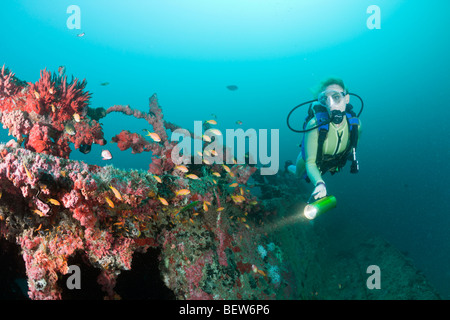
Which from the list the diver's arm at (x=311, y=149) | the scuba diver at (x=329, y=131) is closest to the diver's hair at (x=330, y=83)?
the scuba diver at (x=329, y=131)

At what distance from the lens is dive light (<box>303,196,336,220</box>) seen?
11.0ft

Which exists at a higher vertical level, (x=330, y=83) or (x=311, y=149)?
(x=330, y=83)

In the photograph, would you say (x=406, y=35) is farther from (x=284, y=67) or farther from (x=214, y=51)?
(x=214, y=51)

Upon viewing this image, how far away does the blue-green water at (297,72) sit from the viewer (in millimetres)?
27014

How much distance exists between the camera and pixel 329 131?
480 centimetres

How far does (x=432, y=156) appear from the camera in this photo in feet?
145

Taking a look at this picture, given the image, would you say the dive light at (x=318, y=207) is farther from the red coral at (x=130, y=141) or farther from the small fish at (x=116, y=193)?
the red coral at (x=130, y=141)

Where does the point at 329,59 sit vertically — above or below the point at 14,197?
above

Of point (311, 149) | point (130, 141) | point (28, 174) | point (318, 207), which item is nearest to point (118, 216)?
point (28, 174)

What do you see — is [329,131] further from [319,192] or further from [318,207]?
[318,207]

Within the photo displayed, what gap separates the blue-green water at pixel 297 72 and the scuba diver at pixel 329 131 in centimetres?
693

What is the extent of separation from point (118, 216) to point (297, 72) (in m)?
147
